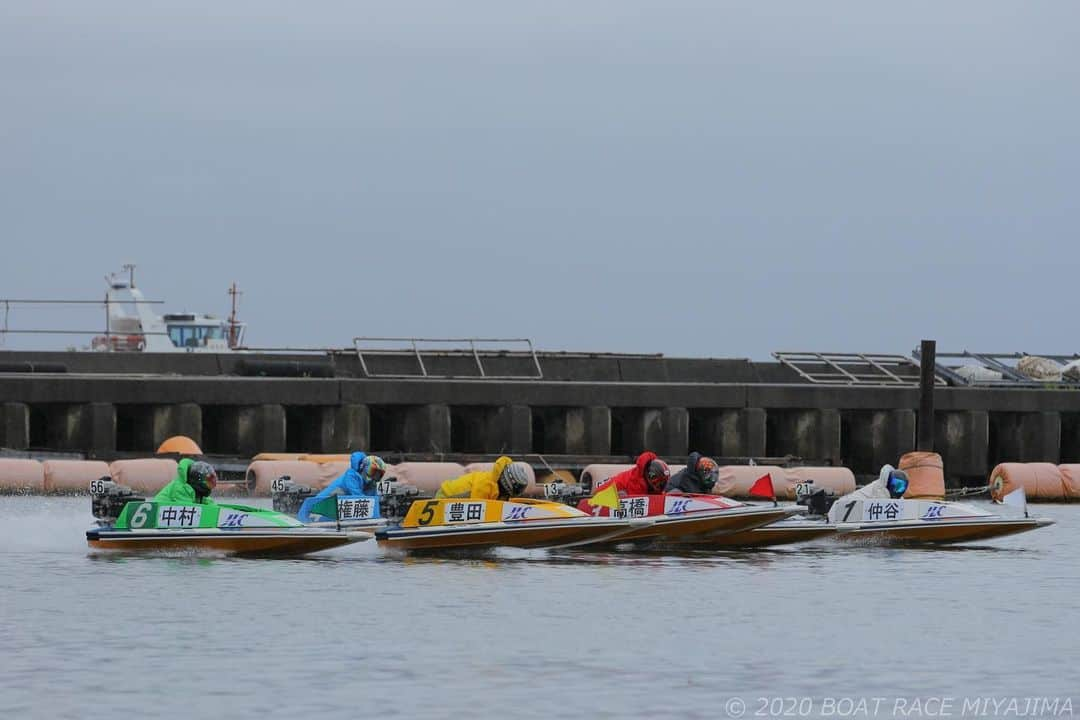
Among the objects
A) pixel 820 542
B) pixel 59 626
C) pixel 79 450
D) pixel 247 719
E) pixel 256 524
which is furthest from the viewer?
pixel 79 450

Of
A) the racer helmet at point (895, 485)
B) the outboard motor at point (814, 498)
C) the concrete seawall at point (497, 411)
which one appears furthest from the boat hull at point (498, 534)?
the concrete seawall at point (497, 411)

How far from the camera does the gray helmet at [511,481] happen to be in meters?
27.3

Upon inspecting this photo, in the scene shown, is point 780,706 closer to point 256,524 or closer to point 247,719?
point 247,719

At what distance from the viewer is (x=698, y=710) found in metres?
16.5

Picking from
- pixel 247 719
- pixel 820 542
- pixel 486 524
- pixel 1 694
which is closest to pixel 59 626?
pixel 1 694

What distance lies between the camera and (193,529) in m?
26.5

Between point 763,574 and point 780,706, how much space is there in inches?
406

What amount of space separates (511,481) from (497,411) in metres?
20.7

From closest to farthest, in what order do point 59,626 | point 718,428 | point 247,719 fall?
point 247,719 < point 59,626 < point 718,428

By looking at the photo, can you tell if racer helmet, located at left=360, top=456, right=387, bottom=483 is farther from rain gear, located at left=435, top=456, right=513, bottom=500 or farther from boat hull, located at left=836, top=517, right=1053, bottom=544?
boat hull, located at left=836, top=517, right=1053, bottom=544

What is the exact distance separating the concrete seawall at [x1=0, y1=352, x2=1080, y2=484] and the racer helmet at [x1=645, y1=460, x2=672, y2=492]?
686 inches

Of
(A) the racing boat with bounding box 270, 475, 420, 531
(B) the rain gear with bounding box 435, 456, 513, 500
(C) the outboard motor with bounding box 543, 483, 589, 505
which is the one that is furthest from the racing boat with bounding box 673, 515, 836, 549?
(A) the racing boat with bounding box 270, 475, 420, 531

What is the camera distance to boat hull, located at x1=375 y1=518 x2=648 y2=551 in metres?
26.9

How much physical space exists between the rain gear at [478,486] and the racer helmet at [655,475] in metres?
2.52
